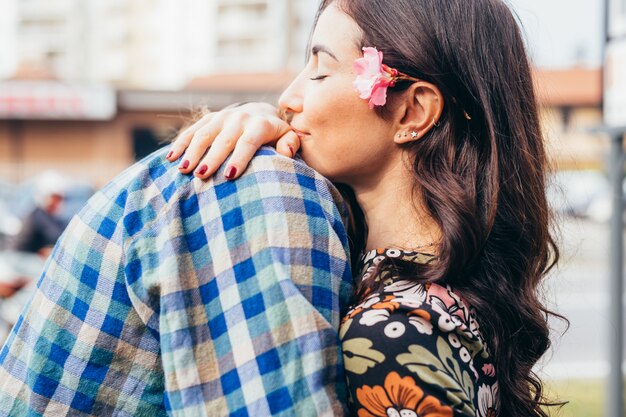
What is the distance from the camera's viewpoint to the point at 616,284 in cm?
435

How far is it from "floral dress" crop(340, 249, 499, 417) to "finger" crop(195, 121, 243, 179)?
1.16 ft

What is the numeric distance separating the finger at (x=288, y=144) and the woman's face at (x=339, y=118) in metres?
0.03

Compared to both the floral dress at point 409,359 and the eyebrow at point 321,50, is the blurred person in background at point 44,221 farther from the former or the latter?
the floral dress at point 409,359

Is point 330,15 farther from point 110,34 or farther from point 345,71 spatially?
point 110,34

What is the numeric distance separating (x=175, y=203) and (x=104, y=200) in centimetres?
18

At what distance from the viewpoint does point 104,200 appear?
1.37 m

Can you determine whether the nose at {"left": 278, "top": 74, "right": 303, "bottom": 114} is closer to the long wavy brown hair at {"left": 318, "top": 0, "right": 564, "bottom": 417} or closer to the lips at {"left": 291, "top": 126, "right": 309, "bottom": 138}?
the lips at {"left": 291, "top": 126, "right": 309, "bottom": 138}

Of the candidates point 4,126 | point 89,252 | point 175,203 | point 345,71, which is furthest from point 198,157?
point 4,126

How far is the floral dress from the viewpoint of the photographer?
1.22m

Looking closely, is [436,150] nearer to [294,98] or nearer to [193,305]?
[294,98]

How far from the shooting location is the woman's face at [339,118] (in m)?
1.52

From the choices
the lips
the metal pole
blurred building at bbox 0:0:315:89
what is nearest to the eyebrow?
the lips

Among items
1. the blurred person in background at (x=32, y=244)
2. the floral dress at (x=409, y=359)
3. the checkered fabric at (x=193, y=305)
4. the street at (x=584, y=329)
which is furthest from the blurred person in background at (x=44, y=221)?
the floral dress at (x=409, y=359)

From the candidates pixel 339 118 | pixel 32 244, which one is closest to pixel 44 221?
pixel 32 244
